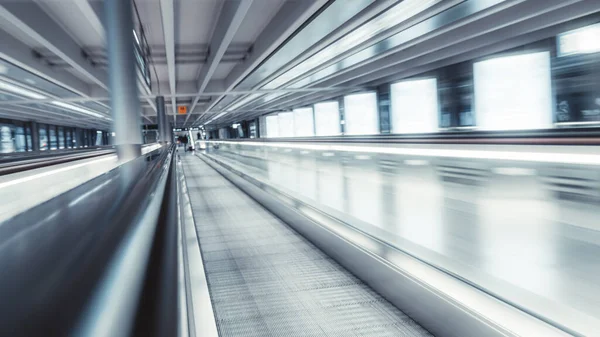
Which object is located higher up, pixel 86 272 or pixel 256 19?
pixel 256 19

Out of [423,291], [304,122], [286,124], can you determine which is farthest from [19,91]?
[286,124]

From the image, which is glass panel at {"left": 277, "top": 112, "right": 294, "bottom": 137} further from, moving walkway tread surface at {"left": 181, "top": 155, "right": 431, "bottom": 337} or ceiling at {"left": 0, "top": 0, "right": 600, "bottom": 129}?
moving walkway tread surface at {"left": 181, "top": 155, "right": 431, "bottom": 337}

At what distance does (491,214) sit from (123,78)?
17.8 feet

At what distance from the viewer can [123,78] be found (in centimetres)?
580

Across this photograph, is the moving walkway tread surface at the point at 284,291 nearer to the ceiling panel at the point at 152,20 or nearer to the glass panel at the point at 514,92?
the ceiling panel at the point at 152,20

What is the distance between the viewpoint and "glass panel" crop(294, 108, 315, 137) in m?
30.0

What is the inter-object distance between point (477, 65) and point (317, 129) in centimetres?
1651

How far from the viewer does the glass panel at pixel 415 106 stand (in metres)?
15.6

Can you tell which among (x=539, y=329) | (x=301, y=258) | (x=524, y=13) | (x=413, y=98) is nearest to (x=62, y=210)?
(x=539, y=329)

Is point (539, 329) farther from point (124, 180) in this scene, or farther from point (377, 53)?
point (377, 53)

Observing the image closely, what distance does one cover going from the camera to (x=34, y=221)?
1.03 metres

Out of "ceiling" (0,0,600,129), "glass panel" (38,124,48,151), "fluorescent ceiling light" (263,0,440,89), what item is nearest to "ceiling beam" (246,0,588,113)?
"ceiling" (0,0,600,129)

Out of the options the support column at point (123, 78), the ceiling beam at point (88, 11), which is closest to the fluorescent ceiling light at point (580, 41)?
the support column at point (123, 78)

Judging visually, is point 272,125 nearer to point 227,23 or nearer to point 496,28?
point 496,28
